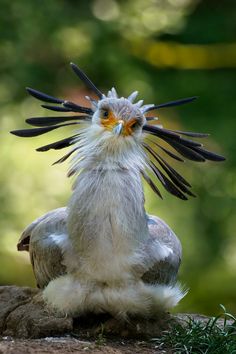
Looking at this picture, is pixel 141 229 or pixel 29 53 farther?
pixel 29 53

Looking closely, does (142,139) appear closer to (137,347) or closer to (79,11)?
(137,347)

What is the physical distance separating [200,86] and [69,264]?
4.75 metres

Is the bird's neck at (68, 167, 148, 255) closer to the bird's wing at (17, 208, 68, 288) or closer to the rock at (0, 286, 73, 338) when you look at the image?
the bird's wing at (17, 208, 68, 288)

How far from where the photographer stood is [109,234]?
14.0ft

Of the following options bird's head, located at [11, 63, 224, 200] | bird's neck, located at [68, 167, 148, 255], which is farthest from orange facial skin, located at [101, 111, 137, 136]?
bird's neck, located at [68, 167, 148, 255]

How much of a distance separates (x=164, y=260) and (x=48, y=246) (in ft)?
1.79

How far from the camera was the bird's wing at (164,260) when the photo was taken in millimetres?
4402

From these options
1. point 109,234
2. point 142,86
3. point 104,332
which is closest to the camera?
point 109,234

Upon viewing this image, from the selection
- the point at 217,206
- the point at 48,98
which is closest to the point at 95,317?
the point at 48,98

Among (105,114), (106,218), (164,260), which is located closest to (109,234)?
(106,218)

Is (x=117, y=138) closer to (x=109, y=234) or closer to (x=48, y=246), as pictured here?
(x=109, y=234)

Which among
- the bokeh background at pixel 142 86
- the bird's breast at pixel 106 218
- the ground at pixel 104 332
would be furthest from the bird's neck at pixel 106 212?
the bokeh background at pixel 142 86

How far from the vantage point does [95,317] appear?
14.6 ft

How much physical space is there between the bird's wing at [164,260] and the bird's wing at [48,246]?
1.33 ft
